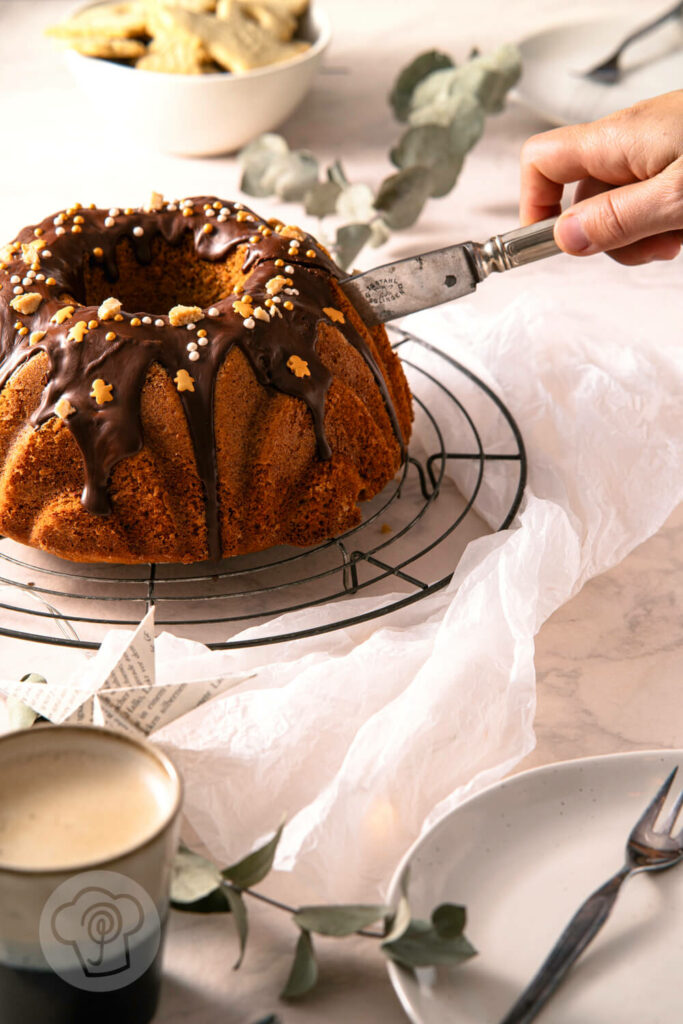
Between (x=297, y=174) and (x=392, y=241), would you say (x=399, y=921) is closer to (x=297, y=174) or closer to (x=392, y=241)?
(x=392, y=241)

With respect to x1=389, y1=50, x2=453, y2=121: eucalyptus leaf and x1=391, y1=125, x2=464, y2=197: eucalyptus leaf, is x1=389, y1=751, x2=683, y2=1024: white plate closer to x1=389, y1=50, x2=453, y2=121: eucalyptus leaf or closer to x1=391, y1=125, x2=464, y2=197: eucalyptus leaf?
x1=391, y1=125, x2=464, y2=197: eucalyptus leaf

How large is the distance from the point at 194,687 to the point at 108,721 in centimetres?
8

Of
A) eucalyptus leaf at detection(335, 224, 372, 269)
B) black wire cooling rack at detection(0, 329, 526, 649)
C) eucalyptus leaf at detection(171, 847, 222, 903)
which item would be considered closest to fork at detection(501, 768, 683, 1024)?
eucalyptus leaf at detection(171, 847, 222, 903)

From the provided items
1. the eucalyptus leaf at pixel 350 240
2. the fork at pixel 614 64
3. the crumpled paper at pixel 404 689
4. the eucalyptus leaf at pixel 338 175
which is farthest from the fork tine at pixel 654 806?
the fork at pixel 614 64

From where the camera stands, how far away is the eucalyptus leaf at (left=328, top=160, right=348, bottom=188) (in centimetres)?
206

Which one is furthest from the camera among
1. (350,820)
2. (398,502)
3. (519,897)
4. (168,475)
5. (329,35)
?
(329,35)

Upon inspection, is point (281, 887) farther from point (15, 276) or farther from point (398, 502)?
point (15, 276)

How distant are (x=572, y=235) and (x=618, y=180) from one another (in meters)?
0.22

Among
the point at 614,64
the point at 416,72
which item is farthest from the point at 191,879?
the point at 614,64

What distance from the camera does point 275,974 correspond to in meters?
0.81

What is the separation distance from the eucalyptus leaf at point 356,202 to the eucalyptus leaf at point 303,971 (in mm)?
1517

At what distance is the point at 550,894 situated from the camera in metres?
0.81

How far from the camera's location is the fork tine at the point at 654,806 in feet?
2.77

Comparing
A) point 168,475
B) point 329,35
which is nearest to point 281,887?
point 168,475
